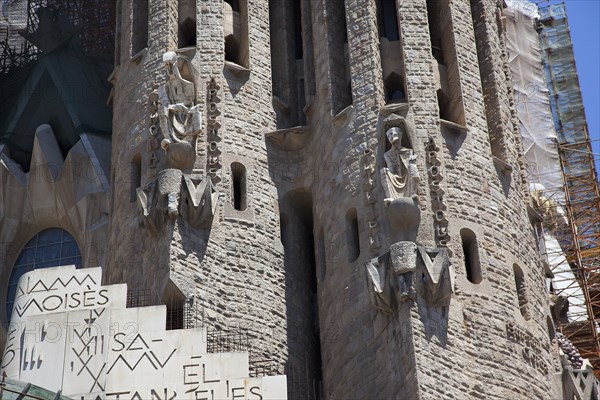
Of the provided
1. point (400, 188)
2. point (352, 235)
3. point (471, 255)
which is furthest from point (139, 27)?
point (471, 255)

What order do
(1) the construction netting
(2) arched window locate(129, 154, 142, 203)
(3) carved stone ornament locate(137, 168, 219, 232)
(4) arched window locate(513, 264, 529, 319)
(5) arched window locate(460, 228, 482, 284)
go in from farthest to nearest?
(1) the construction netting
(2) arched window locate(129, 154, 142, 203)
(3) carved stone ornament locate(137, 168, 219, 232)
(4) arched window locate(513, 264, 529, 319)
(5) arched window locate(460, 228, 482, 284)

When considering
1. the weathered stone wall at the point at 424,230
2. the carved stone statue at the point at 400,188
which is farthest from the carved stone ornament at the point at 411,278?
the carved stone statue at the point at 400,188

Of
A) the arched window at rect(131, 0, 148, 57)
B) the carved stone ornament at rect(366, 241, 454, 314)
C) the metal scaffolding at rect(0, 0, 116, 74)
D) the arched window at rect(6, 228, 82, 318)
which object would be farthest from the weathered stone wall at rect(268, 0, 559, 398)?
the metal scaffolding at rect(0, 0, 116, 74)

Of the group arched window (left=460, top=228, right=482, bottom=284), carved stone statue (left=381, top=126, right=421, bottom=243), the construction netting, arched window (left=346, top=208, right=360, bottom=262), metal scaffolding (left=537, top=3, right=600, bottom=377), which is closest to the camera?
carved stone statue (left=381, top=126, right=421, bottom=243)

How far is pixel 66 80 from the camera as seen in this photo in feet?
137

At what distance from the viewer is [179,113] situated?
35.3 metres

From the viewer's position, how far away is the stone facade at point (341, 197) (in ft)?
105

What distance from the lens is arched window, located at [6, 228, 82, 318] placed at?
4038 cm

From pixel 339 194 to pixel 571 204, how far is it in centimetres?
1568

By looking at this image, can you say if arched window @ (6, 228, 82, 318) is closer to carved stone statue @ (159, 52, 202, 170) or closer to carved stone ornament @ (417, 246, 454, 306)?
carved stone statue @ (159, 52, 202, 170)

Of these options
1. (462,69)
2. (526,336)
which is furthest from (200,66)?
(526,336)

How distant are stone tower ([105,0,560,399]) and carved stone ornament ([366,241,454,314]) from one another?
29mm

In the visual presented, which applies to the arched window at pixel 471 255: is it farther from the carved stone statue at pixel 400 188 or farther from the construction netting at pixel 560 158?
the construction netting at pixel 560 158

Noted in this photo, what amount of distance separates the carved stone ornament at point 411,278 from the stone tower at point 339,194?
29mm
